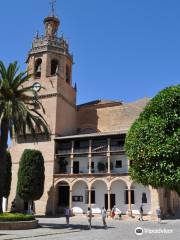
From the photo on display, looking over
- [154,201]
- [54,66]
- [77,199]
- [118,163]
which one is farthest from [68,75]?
[154,201]

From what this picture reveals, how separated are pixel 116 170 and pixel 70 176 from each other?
563 centimetres

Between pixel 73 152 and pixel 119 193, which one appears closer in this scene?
pixel 119 193

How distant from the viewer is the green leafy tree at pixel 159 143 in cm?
1600

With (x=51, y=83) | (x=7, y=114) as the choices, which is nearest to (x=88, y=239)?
(x=7, y=114)

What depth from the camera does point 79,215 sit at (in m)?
39.3

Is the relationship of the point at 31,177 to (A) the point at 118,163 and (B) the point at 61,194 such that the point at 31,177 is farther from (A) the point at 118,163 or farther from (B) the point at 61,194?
(A) the point at 118,163

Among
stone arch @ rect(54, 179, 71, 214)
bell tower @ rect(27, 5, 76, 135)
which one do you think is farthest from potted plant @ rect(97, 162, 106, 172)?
bell tower @ rect(27, 5, 76, 135)

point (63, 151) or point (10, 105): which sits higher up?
point (10, 105)

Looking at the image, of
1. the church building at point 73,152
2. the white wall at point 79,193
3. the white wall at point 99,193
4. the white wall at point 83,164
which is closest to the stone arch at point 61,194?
A: the church building at point 73,152

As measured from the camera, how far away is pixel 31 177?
1459 inches

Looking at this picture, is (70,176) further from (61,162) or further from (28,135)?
(28,135)

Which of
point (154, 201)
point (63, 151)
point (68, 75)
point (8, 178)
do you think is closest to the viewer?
point (154, 201)

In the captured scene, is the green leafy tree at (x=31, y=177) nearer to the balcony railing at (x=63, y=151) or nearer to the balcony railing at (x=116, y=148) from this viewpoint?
the balcony railing at (x=63, y=151)

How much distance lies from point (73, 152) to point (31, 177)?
21.7 ft
